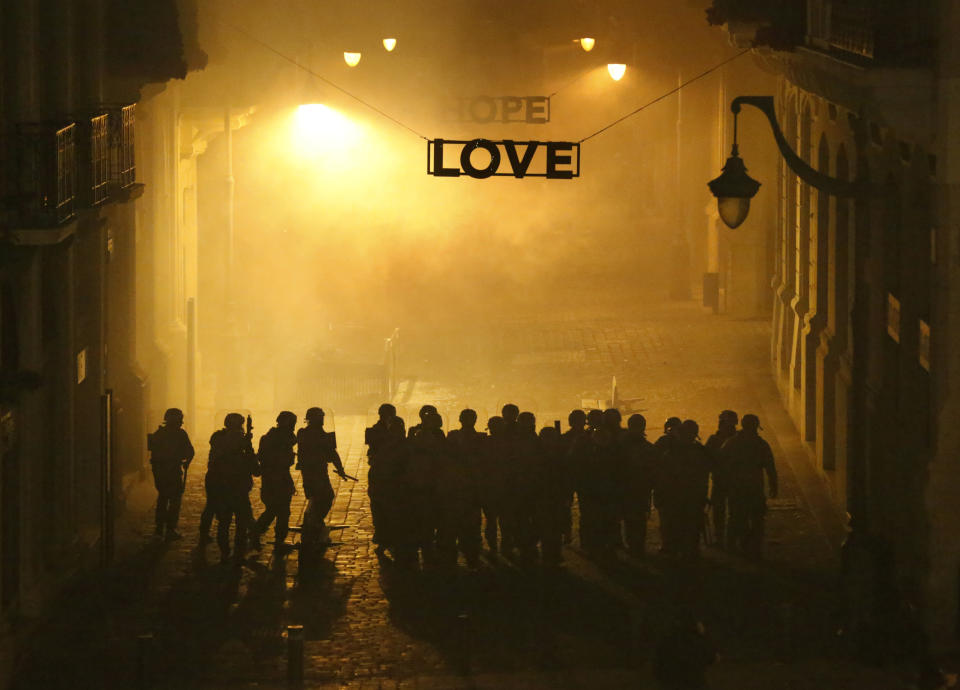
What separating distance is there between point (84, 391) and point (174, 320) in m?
6.52

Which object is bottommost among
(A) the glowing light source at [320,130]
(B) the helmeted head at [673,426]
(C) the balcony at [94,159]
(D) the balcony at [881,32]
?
(B) the helmeted head at [673,426]

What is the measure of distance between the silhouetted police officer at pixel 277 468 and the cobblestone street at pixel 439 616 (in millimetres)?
409

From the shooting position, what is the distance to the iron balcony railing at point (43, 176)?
577 inches

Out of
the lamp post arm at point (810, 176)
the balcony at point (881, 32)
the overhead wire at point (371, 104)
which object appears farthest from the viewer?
the overhead wire at point (371, 104)

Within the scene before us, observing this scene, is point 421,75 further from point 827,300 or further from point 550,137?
point 827,300

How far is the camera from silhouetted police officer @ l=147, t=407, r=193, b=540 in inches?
707

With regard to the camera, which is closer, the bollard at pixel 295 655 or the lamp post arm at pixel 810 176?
the bollard at pixel 295 655

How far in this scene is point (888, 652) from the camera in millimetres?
13844

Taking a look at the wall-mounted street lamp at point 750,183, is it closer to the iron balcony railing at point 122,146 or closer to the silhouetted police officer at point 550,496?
the silhouetted police officer at point 550,496

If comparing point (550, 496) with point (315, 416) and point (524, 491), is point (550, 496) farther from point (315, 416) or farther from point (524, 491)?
point (315, 416)

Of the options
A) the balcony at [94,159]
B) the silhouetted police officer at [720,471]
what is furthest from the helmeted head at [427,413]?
the balcony at [94,159]

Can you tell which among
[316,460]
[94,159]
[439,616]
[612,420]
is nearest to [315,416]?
[316,460]

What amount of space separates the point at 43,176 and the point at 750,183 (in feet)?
18.3

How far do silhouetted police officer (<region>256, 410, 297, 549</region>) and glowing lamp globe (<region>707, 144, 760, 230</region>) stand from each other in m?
4.55
